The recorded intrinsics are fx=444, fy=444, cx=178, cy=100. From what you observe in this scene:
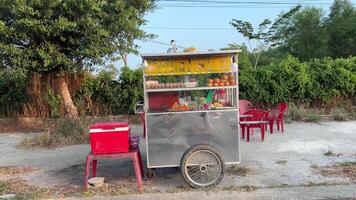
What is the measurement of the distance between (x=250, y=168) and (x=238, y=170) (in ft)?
1.03

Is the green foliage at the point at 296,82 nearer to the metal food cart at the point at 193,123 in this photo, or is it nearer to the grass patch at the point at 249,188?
the metal food cart at the point at 193,123

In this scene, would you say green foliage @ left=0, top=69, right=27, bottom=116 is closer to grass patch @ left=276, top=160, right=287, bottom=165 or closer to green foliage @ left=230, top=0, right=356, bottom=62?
grass patch @ left=276, top=160, right=287, bottom=165

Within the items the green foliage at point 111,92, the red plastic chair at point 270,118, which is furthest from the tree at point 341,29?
the red plastic chair at point 270,118

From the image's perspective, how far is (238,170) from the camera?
730cm

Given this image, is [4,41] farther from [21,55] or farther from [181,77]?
[181,77]

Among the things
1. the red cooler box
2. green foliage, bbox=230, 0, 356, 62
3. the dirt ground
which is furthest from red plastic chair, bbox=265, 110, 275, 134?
green foliage, bbox=230, 0, 356, 62

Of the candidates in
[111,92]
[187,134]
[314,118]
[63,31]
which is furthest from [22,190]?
[314,118]

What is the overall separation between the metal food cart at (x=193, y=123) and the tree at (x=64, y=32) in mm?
4743

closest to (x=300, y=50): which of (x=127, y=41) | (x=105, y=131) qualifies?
(x=127, y=41)

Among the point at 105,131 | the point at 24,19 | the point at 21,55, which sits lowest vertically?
→ the point at 105,131

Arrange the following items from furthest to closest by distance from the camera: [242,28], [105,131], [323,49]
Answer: [323,49], [242,28], [105,131]

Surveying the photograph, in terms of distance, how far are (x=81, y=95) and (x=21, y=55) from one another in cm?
284

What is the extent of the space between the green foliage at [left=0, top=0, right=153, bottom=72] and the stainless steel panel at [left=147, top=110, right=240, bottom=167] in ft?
16.8

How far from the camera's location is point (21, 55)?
10.9 m
